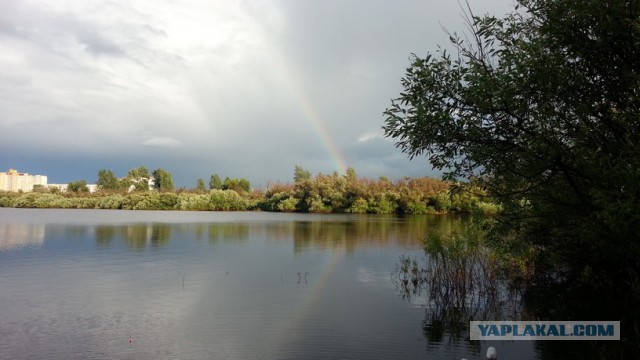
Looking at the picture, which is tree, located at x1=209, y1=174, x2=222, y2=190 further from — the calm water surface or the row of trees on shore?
A: the calm water surface

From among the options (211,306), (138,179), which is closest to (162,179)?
(138,179)

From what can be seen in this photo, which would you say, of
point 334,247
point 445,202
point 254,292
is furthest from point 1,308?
point 445,202

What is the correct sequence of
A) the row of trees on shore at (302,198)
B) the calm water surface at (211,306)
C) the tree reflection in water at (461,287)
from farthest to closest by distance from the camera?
1. the row of trees on shore at (302,198)
2. the tree reflection in water at (461,287)
3. the calm water surface at (211,306)

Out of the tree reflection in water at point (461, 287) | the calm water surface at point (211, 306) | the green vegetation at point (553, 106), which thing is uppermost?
the green vegetation at point (553, 106)

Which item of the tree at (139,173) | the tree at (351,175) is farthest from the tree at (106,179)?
the tree at (351,175)

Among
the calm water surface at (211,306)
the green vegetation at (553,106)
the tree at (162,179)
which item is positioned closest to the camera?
the green vegetation at (553,106)

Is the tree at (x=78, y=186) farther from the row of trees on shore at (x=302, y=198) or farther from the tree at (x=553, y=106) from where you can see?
the tree at (x=553, y=106)

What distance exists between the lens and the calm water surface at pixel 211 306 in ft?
42.6

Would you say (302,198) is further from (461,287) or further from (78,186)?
(461,287)

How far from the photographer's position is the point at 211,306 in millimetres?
17938

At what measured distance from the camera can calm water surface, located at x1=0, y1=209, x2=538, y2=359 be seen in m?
13.0

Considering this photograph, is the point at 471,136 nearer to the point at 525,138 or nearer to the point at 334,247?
the point at 525,138

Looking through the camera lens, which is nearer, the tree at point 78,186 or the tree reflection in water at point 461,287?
the tree reflection in water at point 461,287

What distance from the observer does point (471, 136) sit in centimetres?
874
